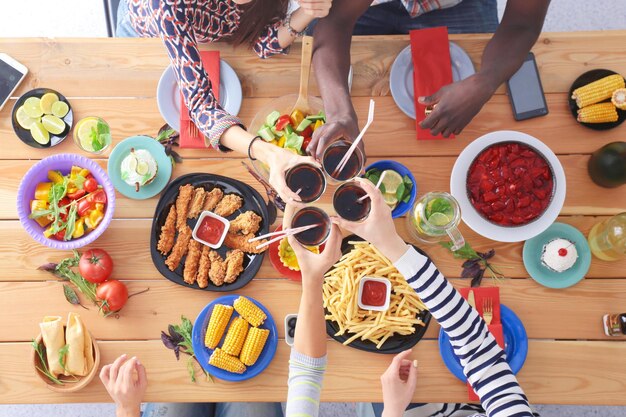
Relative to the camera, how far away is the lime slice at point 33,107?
1893mm

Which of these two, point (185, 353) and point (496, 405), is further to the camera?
point (185, 353)

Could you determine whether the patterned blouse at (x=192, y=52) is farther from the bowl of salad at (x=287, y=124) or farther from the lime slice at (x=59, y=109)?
the lime slice at (x=59, y=109)

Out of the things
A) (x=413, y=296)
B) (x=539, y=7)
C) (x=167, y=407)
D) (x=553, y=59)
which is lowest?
(x=167, y=407)

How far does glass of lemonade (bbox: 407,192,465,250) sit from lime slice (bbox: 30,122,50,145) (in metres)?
1.40

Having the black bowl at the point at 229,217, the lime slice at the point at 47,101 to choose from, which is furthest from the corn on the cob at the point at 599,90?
the lime slice at the point at 47,101

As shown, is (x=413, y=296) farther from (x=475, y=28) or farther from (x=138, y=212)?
(x=475, y=28)

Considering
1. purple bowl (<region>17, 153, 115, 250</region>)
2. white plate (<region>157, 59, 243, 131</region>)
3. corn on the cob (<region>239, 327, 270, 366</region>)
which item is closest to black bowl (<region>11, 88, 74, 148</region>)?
purple bowl (<region>17, 153, 115, 250</region>)

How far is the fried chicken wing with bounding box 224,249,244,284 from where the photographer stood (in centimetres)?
181

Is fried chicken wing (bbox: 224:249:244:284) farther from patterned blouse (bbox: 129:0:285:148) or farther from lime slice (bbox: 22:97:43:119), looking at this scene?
lime slice (bbox: 22:97:43:119)

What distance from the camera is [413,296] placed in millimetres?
1754

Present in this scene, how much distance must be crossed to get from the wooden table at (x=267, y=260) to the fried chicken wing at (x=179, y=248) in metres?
0.08

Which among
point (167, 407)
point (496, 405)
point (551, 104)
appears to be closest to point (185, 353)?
point (167, 407)

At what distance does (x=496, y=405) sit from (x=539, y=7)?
53.0 inches

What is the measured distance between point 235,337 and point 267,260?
0.29 meters
